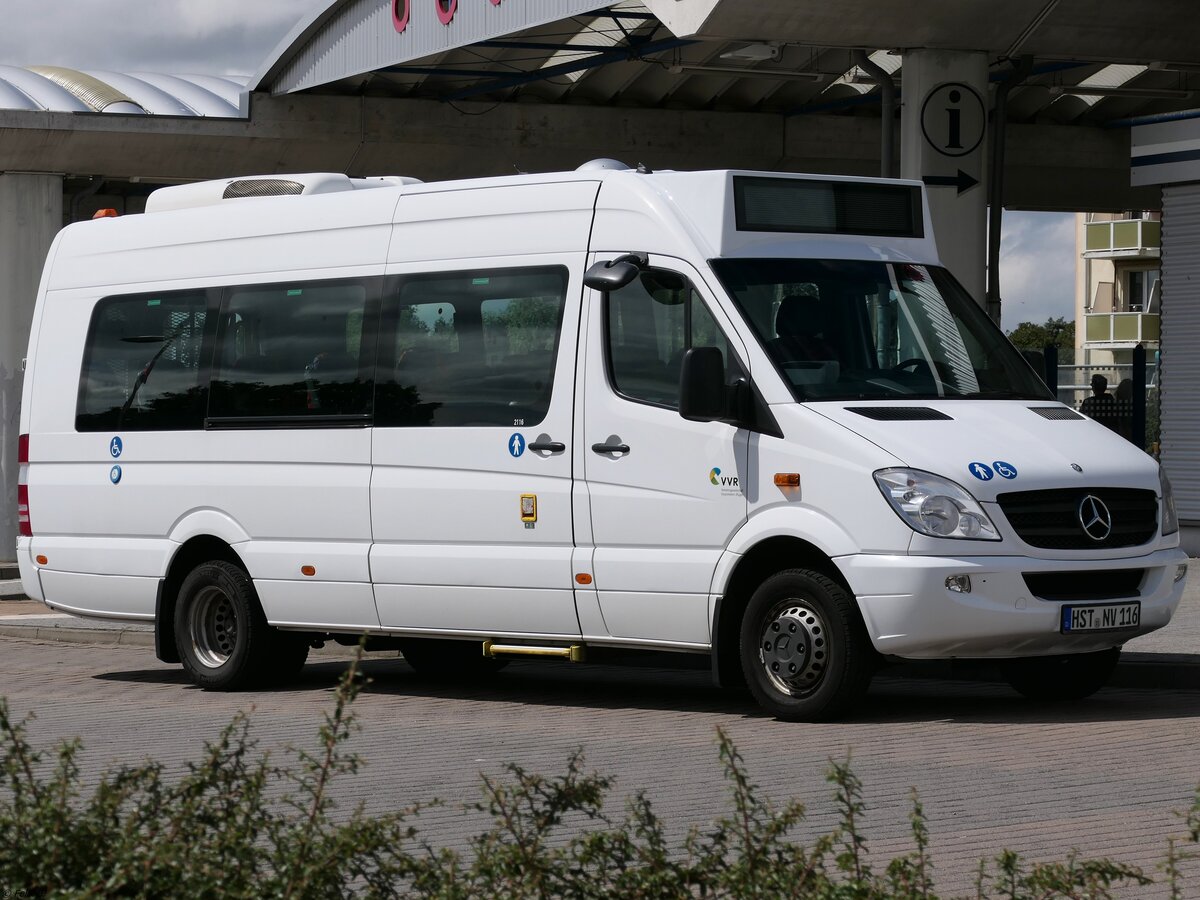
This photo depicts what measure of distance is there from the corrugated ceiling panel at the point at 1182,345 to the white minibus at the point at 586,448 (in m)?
9.11

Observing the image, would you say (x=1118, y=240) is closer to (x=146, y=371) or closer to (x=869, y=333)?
(x=146, y=371)

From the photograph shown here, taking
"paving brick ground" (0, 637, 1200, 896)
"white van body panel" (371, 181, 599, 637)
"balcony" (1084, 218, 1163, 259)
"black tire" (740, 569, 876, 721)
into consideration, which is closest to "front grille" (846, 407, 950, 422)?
"black tire" (740, 569, 876, 721)

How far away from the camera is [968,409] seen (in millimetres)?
10312

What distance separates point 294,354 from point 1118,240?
263 feet

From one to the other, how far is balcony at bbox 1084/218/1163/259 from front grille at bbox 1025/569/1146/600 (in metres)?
78.5

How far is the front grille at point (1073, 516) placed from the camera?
9.83 m

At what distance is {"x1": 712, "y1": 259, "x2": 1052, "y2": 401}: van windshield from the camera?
10.3 meters

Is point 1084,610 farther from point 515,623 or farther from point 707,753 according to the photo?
point 515,623

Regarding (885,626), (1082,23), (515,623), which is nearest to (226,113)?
(1082,23)

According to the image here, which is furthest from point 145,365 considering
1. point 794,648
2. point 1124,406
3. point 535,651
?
point 1124,406

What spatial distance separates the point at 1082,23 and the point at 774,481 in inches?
355

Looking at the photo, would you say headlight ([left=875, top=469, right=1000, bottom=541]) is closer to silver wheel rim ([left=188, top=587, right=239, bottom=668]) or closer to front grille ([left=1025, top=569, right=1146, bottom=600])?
front grille ([left=1025, top=569, right=1146, bottom=600])

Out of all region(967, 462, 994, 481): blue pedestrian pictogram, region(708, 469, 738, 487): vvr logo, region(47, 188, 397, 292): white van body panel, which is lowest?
region(708, 469, 738, 487): vvr logo

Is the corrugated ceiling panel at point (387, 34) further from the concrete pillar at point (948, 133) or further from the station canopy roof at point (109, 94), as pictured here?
the concrete pillar at point (948, 133)
